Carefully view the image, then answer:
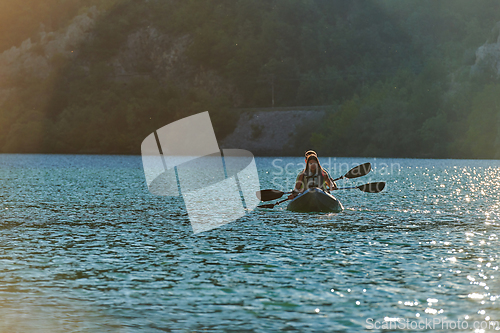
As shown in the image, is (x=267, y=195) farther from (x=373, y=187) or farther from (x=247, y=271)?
(x=247, y=271)

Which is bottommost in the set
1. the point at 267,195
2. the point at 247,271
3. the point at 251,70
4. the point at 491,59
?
the point at 247,271

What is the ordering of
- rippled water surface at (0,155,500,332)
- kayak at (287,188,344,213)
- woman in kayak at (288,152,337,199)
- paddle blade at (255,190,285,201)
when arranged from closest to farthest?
rippled water surface at (0,155,500,332) → kayak at (287,188,344,213) → woman in kayak at (288,152,337,199) → paddle blade at (255,190,285,201)

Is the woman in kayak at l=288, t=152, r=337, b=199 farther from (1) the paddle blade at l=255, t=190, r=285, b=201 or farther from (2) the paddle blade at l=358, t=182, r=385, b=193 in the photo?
(2) the paddle blade at l=358, t=182, r=385, b=193

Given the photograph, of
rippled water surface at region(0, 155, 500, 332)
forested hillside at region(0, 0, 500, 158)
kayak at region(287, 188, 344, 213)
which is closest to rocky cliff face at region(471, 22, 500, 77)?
forested hillside at region(0, 0, 500, 158)

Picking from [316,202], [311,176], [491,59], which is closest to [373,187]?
[311,176]

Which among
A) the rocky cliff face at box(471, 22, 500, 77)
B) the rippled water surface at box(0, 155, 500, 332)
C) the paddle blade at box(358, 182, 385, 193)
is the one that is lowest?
the rippled water surface at box(0, 155, 500, 332)

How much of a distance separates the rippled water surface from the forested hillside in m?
89.0

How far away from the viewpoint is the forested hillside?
112438 mm

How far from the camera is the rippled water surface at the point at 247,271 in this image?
10.9 m

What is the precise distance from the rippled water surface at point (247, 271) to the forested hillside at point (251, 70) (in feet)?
292

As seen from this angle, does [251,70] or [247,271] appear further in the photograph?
[251,70]

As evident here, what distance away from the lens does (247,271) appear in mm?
14641

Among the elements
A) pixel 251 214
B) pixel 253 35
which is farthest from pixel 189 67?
pixel 251 214

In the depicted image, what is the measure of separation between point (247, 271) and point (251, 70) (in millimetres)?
156980
